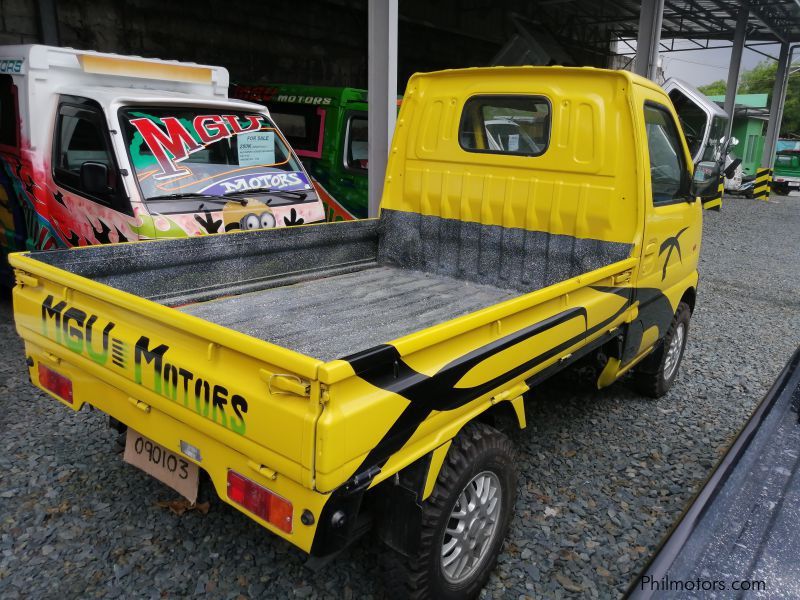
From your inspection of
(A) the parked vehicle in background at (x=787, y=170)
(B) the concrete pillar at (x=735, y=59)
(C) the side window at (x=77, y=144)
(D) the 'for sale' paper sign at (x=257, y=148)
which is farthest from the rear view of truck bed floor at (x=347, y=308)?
(A) the parked vehicle in background at (x=787, y=170)

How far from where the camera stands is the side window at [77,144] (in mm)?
4359

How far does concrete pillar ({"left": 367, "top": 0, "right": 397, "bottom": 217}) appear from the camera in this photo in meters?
5.39

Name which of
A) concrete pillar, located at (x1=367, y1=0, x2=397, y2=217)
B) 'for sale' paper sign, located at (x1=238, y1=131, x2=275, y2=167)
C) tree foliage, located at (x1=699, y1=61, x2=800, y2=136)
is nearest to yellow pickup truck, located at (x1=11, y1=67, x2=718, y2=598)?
'for sale' paper sign, located at (x1=238, y1=131, x2=275, y2=167)

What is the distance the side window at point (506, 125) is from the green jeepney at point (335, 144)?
3.78 m

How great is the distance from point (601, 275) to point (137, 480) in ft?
8.01

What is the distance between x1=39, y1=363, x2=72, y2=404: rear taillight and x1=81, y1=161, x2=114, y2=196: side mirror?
6.10 ft

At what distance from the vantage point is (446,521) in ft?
7.09

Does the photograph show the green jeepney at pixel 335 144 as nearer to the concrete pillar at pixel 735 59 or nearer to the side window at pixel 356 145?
the side window at pixel 356 145

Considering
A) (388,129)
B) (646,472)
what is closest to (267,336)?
(646,472)

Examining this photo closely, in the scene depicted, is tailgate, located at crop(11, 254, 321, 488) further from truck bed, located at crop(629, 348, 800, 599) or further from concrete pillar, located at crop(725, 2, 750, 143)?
concrete pillar, located at crop(725, 2, 750, 143)

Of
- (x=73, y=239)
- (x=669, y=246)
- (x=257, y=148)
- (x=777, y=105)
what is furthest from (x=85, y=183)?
(x=777, y=105)

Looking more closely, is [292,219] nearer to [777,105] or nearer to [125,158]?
[125,158]

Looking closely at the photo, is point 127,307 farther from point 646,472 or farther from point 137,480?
point 646,472

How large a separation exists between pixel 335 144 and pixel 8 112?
11.5 ft
